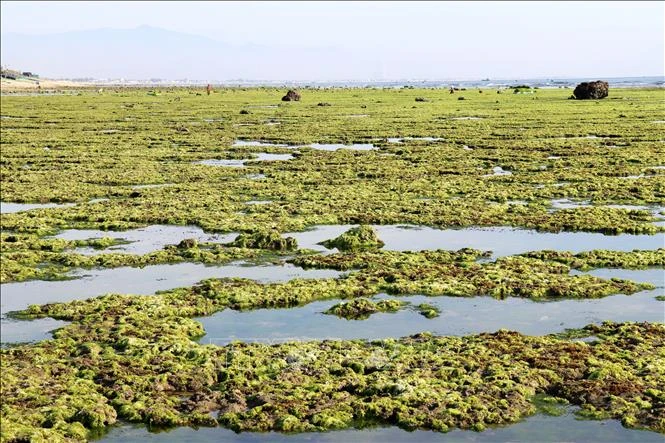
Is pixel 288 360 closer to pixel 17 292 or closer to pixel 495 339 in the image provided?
pixel 495 339

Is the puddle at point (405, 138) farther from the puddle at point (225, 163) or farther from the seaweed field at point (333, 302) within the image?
the puddle at point (225, 163)

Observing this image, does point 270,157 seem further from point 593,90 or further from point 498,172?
point 593,90

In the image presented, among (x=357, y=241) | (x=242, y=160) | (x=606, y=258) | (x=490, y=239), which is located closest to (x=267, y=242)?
(x=357, y=241)

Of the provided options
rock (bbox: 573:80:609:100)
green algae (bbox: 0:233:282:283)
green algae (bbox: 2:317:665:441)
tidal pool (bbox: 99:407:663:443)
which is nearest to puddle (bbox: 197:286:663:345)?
green algae (bbox: 2:317:665:441)

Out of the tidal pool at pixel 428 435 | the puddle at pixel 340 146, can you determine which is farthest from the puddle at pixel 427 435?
the puddle at pixel 340 146

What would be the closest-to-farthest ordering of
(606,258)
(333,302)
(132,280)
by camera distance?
(333,302) < (132,280) < (606,258)

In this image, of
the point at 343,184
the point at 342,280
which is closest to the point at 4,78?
the point at 343,184
